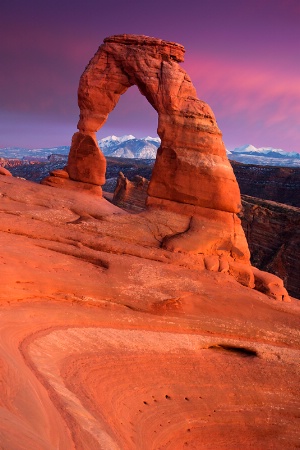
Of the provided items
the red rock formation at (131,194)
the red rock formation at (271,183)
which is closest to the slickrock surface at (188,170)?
the red rock formation at (131,194)

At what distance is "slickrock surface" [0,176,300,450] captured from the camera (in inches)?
281

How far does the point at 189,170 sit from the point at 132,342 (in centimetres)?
695

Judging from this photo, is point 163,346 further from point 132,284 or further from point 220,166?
point 220,166

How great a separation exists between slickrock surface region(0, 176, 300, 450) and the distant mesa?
0.76m

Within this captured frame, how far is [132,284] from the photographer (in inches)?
454

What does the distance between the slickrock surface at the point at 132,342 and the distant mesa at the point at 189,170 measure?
2.50ft

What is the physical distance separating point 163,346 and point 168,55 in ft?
35.7

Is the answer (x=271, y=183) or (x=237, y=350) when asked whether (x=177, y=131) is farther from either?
(x=271, y=183)

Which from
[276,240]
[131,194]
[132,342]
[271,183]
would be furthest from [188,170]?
[271,183]

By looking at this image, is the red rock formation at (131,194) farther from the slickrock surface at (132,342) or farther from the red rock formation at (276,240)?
the slickrock surface at (132,342)

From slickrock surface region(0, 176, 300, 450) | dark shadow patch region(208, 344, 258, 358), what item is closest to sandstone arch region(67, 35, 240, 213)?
slickrock surface region(0, 176, 300, 450)

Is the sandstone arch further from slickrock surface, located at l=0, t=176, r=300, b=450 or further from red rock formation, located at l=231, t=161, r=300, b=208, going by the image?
red rock formation, located at l=231, t=161, r=300, b=208

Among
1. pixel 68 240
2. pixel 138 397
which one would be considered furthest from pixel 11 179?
pixel 138 397

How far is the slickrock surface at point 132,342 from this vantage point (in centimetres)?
713
